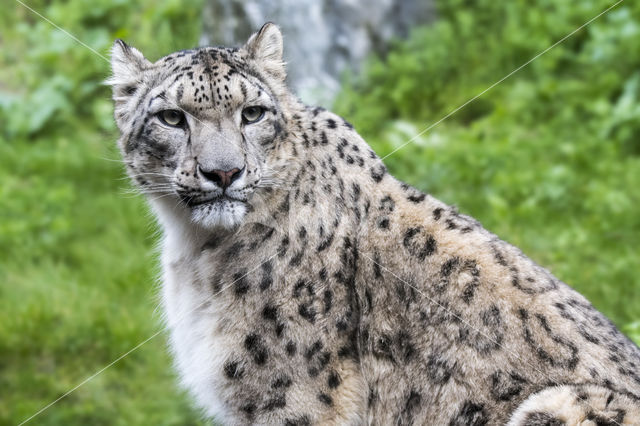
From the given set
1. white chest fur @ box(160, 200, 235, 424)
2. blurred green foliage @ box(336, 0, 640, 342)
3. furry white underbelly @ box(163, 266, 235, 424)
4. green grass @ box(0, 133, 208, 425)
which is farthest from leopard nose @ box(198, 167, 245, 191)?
blurred green foliage @ box(336, 0, 640, 342)

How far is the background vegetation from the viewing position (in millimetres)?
8336

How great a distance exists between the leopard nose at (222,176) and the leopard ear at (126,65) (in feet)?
3.41

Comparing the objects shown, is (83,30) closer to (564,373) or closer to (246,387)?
(246,387)

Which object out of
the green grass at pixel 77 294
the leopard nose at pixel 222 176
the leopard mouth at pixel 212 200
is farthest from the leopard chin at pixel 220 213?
the green grass at pixel 77 294

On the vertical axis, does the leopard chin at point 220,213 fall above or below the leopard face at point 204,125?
below

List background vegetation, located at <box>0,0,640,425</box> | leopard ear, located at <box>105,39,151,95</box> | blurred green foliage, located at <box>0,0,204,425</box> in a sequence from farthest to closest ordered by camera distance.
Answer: background vegetation, located at <box>0,0,640,425</box> < blurred green foliage, located at <box>0,0,204,425</box> < leopard ear, located at <box>105,39,151,95</box>

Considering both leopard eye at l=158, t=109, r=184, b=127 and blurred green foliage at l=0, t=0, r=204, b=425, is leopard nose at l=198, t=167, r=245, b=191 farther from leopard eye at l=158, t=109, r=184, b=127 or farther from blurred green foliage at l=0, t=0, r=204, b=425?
blurred green foliage at l=0, t=0, r=204, b=425

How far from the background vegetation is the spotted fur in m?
2.11

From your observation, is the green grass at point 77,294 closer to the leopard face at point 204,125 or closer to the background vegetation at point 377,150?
the background vegetation at point 377,150

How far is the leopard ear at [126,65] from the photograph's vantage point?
5.54 meters

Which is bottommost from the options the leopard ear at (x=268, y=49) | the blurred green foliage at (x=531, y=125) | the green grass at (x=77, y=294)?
the green grass at (x=77, y=294)

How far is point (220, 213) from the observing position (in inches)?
199

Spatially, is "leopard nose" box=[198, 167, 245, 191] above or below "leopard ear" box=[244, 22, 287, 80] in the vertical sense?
below

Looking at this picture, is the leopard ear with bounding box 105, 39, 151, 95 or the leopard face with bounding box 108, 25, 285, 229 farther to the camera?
the leopard ear with bounding box 105, 39, 151, 95
